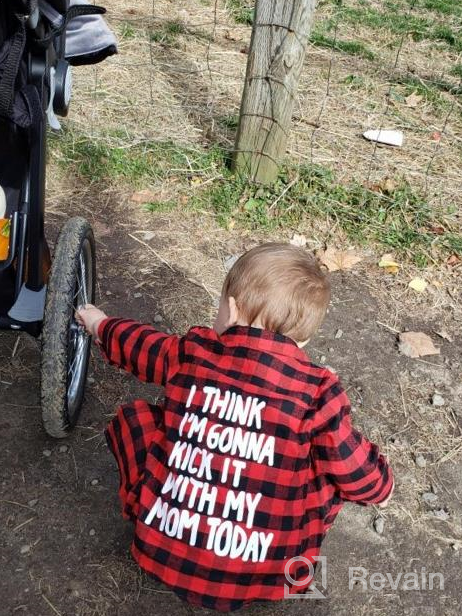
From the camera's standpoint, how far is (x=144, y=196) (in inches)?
147

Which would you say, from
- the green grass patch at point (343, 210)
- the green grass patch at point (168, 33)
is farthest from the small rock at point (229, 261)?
the green grass patch at point (168, 33)

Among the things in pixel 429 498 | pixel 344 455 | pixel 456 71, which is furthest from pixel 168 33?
pixel 344 455

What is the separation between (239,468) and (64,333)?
2.34 feet

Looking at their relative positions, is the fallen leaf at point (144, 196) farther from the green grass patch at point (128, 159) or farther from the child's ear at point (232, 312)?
the child's ear at point (232, 312)

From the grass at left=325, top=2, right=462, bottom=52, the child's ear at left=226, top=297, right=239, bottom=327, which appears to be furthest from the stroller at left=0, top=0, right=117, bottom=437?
the grass at left=325, top=2, right=462, bottom=52

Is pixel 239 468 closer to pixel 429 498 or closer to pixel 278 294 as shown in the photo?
pixel 278 294

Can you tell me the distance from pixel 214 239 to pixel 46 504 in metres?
1.64

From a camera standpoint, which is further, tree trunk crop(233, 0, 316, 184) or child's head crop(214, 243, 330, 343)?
tree trunk crop(233, 0, 316, 184)

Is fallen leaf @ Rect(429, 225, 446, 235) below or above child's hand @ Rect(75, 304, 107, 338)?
below

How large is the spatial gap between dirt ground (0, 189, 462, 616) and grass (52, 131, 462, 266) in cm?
21

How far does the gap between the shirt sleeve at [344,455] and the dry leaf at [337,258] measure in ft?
5.37

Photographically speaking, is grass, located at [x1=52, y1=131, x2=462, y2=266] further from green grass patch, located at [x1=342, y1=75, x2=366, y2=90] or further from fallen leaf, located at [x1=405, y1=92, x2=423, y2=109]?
green grass patch, located at [x1=342, y1=75, x2=366, y2=90]

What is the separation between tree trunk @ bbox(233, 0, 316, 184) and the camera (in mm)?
3193

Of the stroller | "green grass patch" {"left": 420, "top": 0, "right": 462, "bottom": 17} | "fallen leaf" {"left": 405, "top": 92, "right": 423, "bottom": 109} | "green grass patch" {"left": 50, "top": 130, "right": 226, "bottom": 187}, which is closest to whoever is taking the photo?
the stroller
